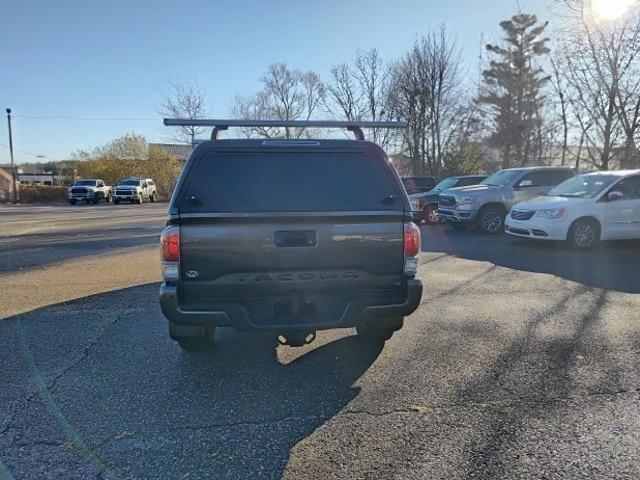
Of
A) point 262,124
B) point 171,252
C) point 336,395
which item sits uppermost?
point 262,124

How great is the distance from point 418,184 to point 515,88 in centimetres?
2191

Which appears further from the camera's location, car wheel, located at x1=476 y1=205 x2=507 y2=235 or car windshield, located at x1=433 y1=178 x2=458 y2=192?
car windshield, located at x1=433 y1=178 x2=458 y2=192

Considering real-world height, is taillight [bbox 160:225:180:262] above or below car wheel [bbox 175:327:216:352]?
above

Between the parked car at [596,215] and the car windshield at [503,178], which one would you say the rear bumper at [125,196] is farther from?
the parked car at [596,215]

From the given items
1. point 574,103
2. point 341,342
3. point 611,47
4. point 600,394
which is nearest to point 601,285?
point 600,394

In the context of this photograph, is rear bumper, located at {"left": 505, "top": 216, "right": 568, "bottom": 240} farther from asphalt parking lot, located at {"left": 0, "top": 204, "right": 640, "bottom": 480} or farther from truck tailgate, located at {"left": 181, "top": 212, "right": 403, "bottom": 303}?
truck tailgate, located at {"left": 181, "top": 212, "right": 403, "bottom": 303}

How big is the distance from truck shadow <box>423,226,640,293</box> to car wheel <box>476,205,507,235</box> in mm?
320

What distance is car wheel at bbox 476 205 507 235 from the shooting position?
519 inches

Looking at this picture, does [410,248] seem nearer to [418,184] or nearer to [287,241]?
[287,241]

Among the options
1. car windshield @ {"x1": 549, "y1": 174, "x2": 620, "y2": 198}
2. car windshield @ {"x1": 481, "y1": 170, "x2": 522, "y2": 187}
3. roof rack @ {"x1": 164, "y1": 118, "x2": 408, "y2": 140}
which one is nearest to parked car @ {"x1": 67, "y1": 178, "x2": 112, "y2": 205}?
car windshield @ {"x1": 481, "y1": 170, "x2": 522, "y2": 187}

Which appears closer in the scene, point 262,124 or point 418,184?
point 262,124

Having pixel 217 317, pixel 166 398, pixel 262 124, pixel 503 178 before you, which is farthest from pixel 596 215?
pixel 166 398

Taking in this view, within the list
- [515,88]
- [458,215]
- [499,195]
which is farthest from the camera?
[515,88]

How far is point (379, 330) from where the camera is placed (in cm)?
450
